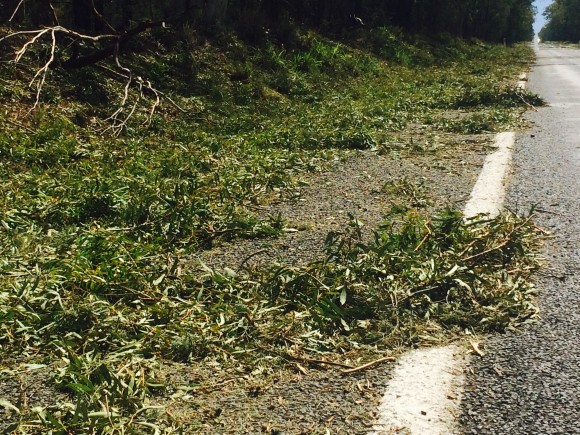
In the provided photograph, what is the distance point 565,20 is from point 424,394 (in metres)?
142

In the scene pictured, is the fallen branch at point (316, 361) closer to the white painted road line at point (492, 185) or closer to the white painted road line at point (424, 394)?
the white painted road line at point (424, 394)

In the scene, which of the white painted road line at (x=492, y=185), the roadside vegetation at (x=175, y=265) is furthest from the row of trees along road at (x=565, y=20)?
the roadside vegetation at (x=175, y=265)

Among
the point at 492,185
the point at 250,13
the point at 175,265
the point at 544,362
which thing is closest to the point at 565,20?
the point at 250,13

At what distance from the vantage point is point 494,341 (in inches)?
106

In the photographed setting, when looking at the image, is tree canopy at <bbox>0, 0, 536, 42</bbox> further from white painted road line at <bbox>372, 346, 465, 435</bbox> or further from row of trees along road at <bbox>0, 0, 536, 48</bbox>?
white painted road line at <bbox>372, 346, 465, 435</bbox>

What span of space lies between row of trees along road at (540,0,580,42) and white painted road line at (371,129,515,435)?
400 feet

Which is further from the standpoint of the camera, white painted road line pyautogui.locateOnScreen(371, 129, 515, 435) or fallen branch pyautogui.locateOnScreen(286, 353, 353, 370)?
fallen branch pyautogui.locateOnScreen(286, 353, 353, 370)

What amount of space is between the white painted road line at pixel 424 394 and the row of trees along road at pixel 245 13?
20.4 ft

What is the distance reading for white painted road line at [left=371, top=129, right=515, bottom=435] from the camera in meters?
2.11

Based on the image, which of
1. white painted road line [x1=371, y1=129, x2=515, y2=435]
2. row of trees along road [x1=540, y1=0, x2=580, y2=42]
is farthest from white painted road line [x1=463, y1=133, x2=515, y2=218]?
row of trees along road [x1=540, y1=0, x2=580, y2=42]

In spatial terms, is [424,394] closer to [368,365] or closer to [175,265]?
[368,365]

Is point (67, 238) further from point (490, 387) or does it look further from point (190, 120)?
point (190, 120)

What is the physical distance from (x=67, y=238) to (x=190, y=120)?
4671 mm

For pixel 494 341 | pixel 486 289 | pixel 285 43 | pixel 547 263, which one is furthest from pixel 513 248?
pixel 285 43
